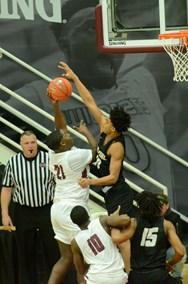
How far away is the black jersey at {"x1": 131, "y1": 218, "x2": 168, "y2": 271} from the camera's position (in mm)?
6762

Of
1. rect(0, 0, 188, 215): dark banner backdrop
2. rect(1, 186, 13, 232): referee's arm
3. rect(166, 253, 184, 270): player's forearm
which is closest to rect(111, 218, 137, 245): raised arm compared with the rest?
rect(166, 253, 184, 270): player's forearm

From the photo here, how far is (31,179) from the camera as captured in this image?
8.41m

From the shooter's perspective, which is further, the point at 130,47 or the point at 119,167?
the point at 130,47

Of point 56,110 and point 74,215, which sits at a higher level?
point 56,110

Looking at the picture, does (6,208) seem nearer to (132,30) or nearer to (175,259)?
(175,259)

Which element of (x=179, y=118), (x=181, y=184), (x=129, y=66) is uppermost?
(x=129, y=66)

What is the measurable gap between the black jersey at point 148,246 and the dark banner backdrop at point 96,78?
432 cm

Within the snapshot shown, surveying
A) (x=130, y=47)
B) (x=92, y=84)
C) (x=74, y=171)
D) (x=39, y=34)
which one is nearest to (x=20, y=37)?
(x=39, y=34)

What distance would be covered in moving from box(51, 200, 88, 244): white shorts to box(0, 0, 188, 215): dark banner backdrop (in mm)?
3432

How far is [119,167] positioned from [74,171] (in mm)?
462

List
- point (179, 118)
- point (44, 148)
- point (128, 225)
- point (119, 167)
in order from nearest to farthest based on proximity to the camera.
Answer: point (128, 225), point (119, 167), point (44, 148), point (179, 118)

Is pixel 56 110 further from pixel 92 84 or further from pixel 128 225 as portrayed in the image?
pixel 92 84

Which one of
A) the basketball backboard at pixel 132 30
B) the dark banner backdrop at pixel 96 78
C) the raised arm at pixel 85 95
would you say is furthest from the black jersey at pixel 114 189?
the dark banner backdrop at pixel 96 78

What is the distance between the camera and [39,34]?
11062mm
